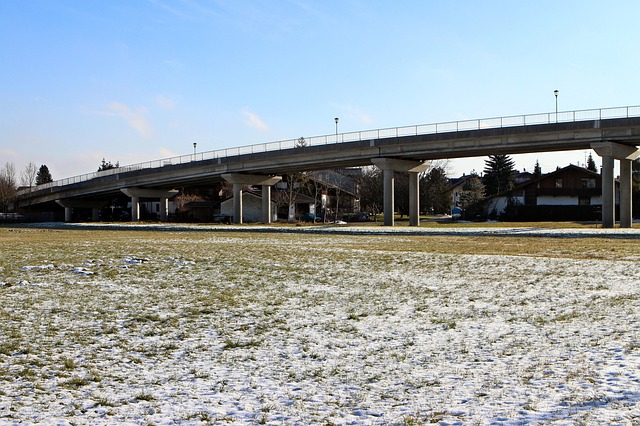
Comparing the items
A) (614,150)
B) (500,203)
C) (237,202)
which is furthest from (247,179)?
(500,203)

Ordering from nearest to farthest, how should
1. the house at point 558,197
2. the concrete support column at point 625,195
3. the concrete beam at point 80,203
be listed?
the concrete support column at point 625,195 → the house at point 558,197 → the concrete beam at point 80,203

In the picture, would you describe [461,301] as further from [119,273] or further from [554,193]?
[554,193]

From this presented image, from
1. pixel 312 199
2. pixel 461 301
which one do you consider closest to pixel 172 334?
pixel 461 301

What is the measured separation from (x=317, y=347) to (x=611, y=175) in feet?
166

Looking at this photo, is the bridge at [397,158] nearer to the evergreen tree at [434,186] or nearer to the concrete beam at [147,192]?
the concrete beam at [147,192]

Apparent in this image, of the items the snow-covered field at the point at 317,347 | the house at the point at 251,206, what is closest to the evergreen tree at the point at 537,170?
the house at the point at 251,206

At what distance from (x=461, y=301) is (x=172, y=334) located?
6.13 metres

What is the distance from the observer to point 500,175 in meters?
132

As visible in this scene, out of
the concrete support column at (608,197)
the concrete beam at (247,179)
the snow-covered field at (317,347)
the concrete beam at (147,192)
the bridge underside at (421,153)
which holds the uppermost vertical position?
the bridge underside at (421,153)

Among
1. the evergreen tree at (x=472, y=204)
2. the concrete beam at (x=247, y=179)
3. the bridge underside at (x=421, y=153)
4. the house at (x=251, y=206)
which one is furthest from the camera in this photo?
the house at (x=251, y=206)

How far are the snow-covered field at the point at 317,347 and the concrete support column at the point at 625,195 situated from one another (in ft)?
134

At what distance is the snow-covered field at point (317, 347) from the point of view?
6395 millimetres

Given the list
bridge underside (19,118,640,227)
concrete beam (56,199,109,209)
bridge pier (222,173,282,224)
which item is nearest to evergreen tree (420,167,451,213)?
bridge underside (19,118,640,227)

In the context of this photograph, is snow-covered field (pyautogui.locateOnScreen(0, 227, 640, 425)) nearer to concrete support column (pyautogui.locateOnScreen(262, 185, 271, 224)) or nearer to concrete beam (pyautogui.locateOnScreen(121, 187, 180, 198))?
concrete support column (pyautogui.locateOnScreen(262, 185, 271, 224))
